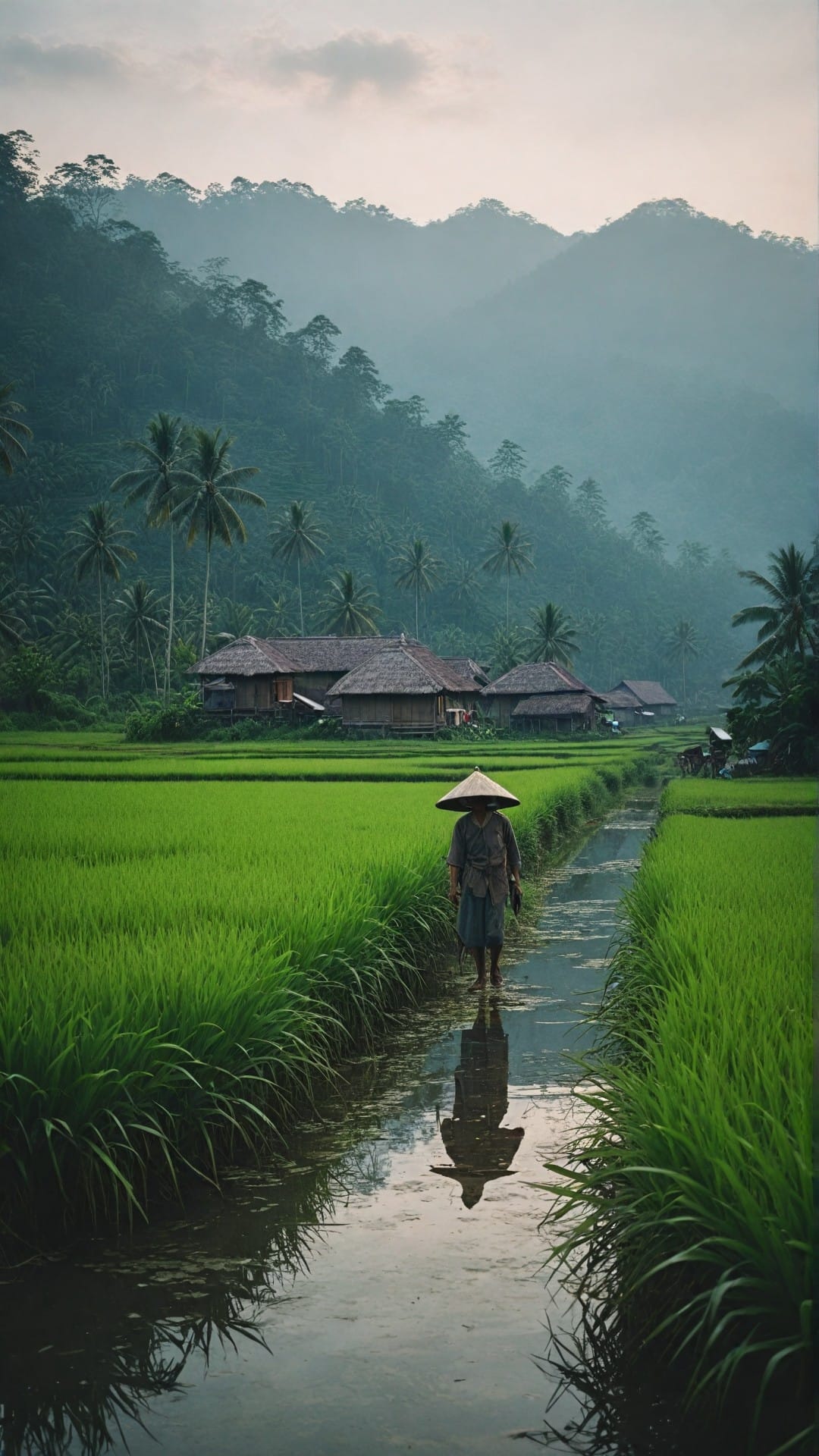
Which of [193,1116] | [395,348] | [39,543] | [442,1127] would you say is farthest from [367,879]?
[395,348]

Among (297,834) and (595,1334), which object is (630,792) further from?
(595,1334)

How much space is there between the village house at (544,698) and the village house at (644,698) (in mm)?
24030

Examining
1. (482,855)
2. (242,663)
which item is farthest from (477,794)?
(242,663)

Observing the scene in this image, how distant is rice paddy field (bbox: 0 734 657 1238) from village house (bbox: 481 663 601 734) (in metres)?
39.7

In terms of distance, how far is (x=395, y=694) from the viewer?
141ft

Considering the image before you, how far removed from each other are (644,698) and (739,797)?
2636 inches

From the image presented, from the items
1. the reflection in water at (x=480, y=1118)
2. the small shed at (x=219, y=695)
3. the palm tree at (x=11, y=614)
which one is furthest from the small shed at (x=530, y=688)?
the reflection in water at (x=480, y=1118)

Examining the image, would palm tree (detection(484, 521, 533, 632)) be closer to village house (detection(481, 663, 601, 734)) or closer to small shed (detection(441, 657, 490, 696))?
small shed (detection(441, 657, 490, 696))

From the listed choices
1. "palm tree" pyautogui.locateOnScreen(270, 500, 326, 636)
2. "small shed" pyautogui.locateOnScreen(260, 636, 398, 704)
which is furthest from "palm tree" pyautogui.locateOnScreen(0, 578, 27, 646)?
"palm tree" pyautogui.locateOnScreen(270, 500, 326, 636)

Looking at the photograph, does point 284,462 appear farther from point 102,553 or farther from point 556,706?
point 556,706

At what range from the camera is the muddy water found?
3.20 metres

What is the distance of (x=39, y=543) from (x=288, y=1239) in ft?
209

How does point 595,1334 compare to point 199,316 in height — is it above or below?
below

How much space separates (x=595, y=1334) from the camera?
3.64 metres
